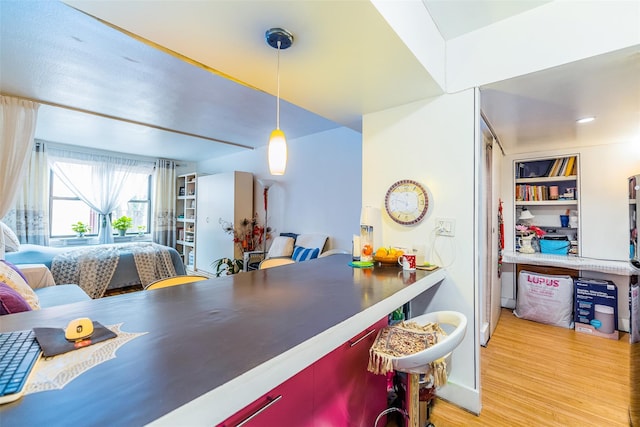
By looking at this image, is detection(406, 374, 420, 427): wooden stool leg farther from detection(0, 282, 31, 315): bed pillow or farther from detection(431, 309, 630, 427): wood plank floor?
detection(0, 282, 31, 315): bed pillow

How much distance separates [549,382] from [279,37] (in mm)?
2950

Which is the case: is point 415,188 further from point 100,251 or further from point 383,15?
point 100,251

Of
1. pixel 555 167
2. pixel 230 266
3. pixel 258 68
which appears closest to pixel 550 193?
pixel 555 167

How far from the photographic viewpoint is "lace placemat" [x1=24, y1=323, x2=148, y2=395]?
1.94 ft

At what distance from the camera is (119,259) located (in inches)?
152

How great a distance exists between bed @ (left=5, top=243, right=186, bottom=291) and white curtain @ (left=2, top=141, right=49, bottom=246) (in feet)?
2.55

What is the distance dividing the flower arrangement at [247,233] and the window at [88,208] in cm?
250

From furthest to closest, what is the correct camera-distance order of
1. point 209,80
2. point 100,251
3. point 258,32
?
point 100,251 < point 209,80 < point 258,32

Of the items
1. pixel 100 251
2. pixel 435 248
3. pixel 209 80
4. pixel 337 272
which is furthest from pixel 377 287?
pixel 100 251

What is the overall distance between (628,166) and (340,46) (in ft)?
12.0

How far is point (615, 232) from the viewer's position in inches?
119

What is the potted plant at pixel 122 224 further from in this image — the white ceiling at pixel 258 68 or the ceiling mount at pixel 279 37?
the ceiling mount at pixel 279 37

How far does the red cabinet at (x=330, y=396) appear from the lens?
0.79 meters

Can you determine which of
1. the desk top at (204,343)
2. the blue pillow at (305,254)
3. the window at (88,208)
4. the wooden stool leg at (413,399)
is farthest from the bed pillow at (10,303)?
the window at (88,208)
